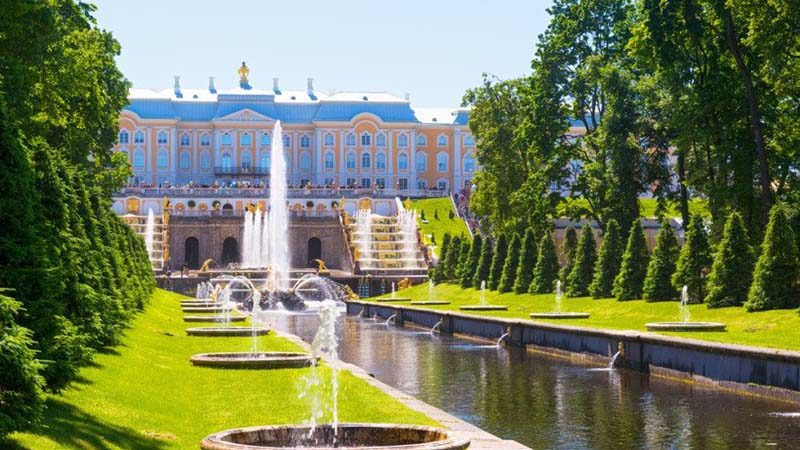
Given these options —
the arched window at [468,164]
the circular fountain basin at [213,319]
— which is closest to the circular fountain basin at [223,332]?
the circular fountain basin at [213,319]

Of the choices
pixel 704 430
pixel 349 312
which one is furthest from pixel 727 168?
pixel 349 312

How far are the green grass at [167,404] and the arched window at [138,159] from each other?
107 metres

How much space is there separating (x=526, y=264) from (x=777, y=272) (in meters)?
21.0

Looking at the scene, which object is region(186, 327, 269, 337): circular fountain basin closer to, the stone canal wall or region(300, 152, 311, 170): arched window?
the stone canal wall

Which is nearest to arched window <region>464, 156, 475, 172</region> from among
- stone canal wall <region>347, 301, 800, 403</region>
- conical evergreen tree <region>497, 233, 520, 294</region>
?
conical evergreen tree <region>497, 233, 520, 294</region>

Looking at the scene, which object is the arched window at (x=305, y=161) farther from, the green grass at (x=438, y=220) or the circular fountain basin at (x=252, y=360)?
the circular fountain basin at (x=252, y=360)

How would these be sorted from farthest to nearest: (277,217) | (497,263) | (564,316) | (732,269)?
(277,217) → (497,263) → (564,316) → (732,269)

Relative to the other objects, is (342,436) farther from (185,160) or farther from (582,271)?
(185,160)

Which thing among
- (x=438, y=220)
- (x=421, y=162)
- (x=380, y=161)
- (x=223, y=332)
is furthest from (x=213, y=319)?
(x=421, y=162)

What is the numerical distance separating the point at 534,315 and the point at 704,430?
19.9 meters

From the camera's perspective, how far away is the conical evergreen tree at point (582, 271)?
4475 cm

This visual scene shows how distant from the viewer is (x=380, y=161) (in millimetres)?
132250

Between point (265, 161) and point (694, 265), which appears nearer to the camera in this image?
point (694, 265)

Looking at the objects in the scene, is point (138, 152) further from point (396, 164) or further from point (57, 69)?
point (57, 69)
